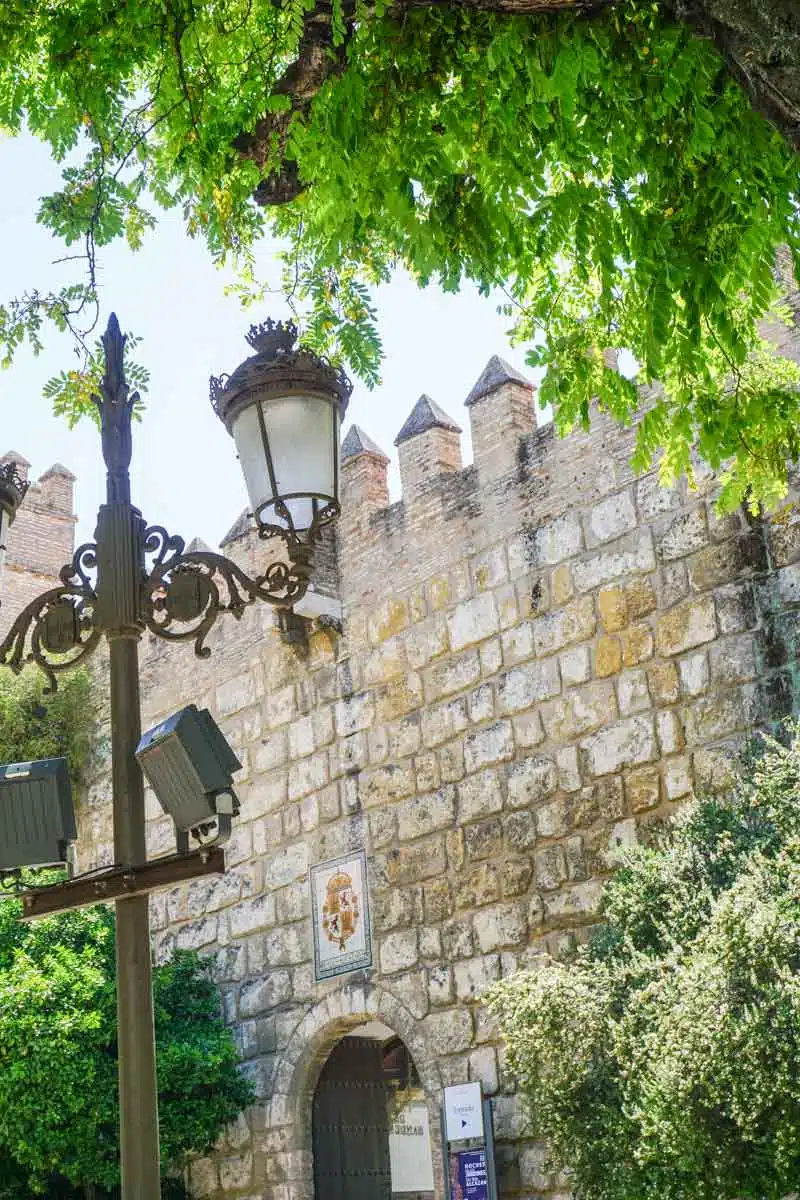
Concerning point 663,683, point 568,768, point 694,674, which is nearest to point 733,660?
point 694,674

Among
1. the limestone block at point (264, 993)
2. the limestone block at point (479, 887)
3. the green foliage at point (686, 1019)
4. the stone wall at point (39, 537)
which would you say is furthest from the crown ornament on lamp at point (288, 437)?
the stone wall at point (39, 537)

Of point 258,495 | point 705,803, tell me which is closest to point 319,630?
point 705,803

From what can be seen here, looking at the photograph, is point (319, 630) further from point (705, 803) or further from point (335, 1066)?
point (705, 803)

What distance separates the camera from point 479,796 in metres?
10.6

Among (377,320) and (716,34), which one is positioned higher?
(377,320)

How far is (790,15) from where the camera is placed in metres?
3.38

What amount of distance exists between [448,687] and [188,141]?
21.0ft

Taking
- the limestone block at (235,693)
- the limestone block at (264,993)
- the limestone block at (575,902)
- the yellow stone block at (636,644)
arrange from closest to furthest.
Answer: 1. the limestone block at (575,902)
2. the yellow stone block at (636,644)
3. the limestone block at (264,993)
4. the limestone block at (235,693)

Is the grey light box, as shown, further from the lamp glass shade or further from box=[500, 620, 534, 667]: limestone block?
box=[500, 620, 534, 667]: limestone block

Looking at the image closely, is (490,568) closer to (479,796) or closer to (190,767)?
(479,796)

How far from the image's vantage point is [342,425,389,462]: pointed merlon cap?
12312 millimetres

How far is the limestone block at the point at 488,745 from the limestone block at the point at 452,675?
1.28ft

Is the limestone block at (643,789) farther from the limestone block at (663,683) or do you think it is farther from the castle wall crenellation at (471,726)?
the limestone block at (663,683)

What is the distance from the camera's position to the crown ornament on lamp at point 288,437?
17.4 feet
